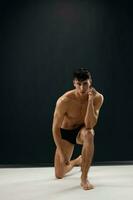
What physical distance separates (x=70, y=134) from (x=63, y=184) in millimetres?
507

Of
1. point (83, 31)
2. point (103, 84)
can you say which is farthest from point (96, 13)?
point (103, 84)

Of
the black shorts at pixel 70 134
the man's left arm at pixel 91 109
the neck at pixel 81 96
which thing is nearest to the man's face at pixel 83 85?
the man's left arm at pixel 91 109

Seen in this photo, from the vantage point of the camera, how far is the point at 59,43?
4.87 m

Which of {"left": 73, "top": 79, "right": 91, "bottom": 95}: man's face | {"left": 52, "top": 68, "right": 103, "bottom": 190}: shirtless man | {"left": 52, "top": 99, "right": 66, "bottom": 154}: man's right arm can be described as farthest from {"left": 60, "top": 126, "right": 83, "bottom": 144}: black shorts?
{"left": 73, "top": 79, "right": 91, "bottom": 95}: man's face

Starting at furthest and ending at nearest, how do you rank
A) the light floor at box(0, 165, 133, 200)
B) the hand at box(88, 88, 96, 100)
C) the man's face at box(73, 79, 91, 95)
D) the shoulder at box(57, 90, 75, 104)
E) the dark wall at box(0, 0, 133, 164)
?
1. the dark wall at box(0, 0, 133, 164)
2. the shoulder at box(57, 90, 75, 104)
3. the hand at box(88, 88, 96, 100)
4. the man's face at box(73, 79, 91, 95)
5. the light floor at box(0, 165, 133, 200)

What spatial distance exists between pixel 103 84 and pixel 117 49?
0.43 m

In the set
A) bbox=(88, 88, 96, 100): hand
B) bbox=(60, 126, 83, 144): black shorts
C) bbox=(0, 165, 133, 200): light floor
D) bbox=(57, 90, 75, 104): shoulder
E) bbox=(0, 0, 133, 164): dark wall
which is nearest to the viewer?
bbox=(0, 165, 133, 200): light floor

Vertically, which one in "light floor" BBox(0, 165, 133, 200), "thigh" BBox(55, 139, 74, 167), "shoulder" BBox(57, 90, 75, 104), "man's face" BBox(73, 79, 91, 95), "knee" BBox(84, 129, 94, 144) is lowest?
"light floor" BBox(0, 165, 133, 200)

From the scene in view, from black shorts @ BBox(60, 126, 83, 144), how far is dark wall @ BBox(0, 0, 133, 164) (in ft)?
2.49

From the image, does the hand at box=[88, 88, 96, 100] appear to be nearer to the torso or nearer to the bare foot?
the torso

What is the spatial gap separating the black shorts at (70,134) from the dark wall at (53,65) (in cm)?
76

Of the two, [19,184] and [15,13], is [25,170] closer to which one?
[19,184]

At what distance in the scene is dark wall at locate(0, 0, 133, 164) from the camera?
4.85 metres

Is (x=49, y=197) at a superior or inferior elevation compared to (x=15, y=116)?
inferior
